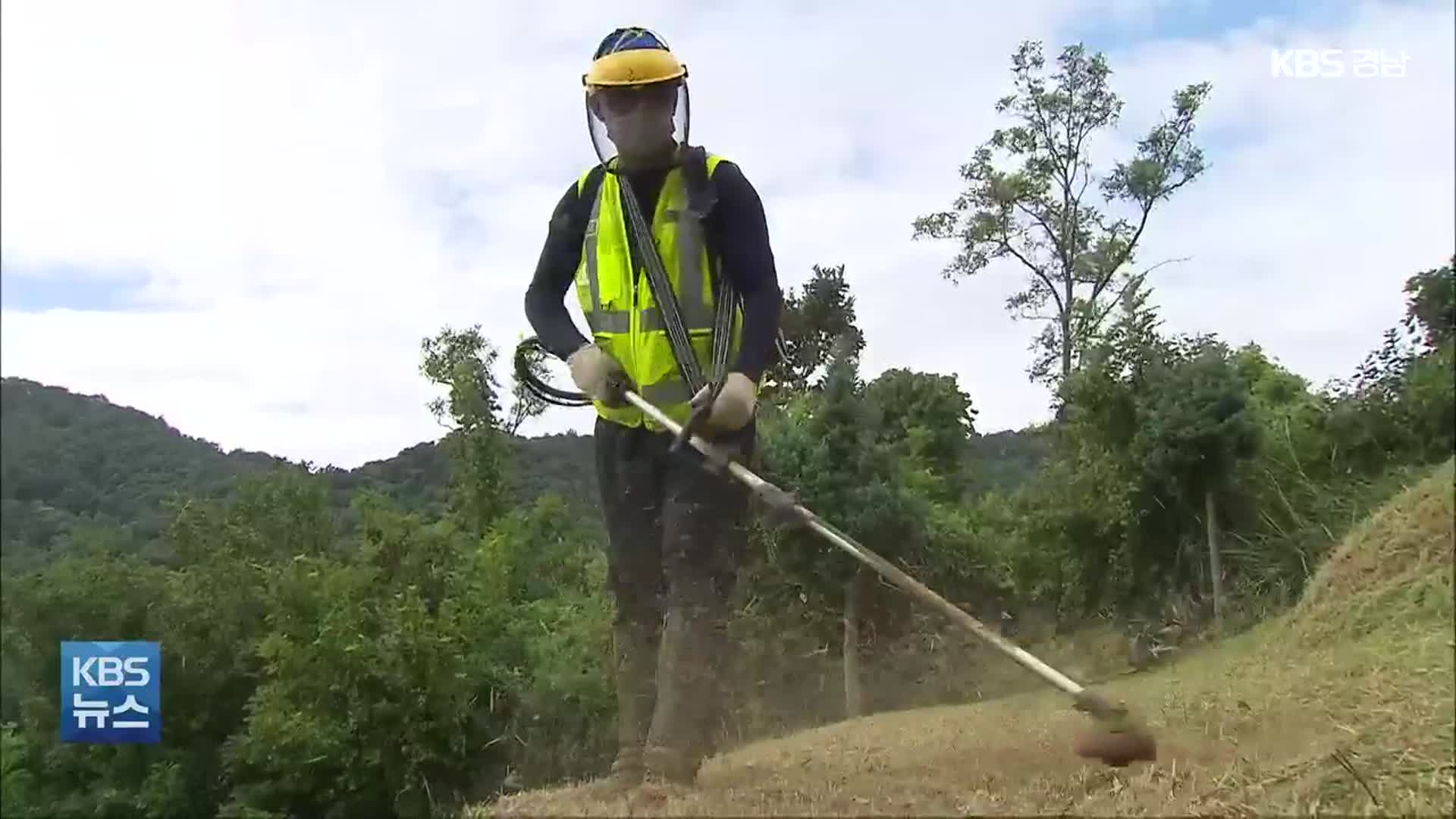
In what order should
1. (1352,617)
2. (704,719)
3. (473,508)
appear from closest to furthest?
(704,719)
(1352,617)
(473,508)

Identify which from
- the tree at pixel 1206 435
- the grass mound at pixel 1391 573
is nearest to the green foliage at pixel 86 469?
the tree at pixel 1206 435

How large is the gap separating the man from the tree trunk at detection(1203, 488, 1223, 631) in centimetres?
130

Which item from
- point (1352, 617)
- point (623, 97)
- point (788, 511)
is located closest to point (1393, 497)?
point (1352, 617)

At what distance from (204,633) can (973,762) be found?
287 cm

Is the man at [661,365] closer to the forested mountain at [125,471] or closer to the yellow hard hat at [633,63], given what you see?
the yellow hard hat at [633,63]

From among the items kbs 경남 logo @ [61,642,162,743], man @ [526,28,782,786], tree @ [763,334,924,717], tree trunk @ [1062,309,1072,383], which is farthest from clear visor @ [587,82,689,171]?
kbs 경남 logo @ [61,642,162,743]

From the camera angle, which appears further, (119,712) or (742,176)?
(119,712)

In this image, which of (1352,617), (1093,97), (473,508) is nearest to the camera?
(1352,617)

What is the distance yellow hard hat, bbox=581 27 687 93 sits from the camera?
2.70m

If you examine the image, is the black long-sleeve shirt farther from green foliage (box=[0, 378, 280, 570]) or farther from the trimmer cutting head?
green foliage (box=[0, 378, 280, 570])

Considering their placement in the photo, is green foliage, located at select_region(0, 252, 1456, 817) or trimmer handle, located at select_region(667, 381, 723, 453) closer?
trimmer handle, located at select_region(667, 381, 723, 453)

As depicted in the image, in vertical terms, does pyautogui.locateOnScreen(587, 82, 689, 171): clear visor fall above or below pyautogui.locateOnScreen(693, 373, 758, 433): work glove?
above

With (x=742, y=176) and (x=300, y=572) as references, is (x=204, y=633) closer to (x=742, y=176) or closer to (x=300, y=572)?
(x=300, y=572)

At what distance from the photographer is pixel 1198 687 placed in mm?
3086
